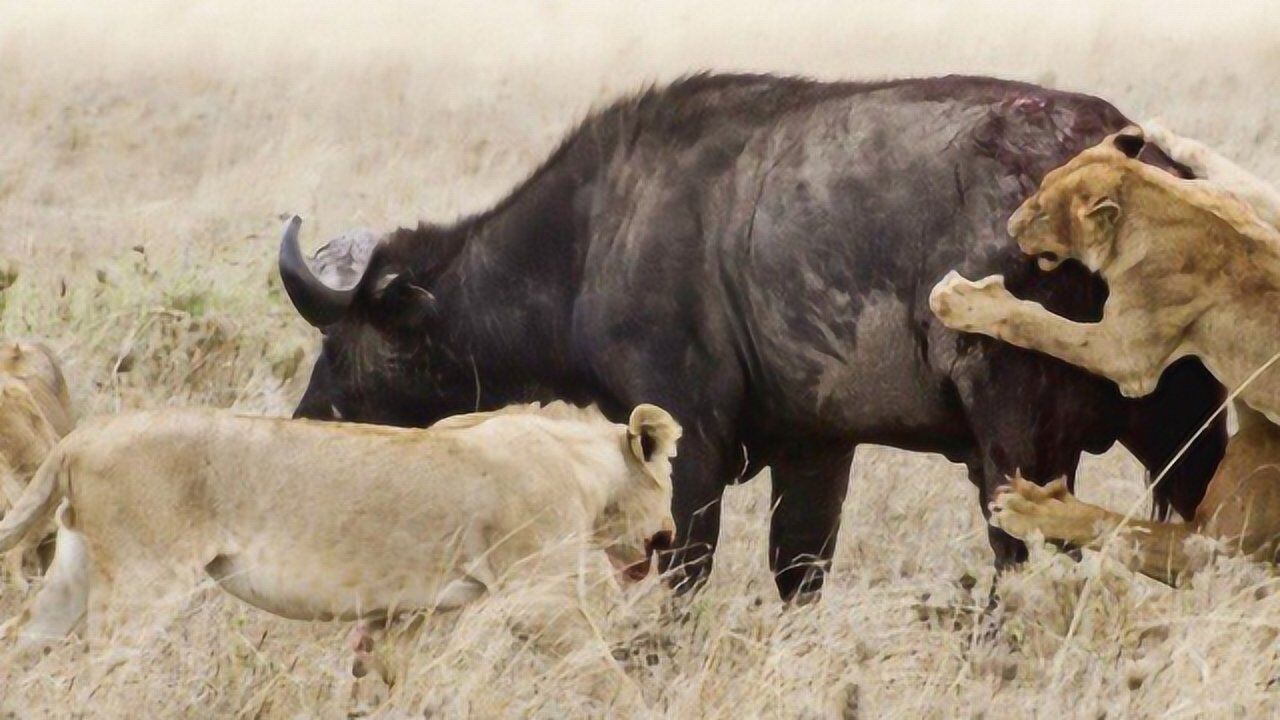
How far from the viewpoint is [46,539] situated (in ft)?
20.9

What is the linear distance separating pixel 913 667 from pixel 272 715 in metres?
1.38

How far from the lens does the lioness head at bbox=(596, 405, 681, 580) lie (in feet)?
18.7

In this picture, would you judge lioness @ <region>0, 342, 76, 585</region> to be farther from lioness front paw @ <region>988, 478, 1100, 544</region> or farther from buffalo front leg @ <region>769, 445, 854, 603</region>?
lioness front paw @ <region>988, 478, 1100, 544</region>

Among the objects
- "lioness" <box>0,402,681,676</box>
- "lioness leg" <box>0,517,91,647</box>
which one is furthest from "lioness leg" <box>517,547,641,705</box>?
"lioness leg" <box>0,517,91,647</box>

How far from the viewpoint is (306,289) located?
7.33 metres

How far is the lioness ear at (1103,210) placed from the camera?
5.67 m

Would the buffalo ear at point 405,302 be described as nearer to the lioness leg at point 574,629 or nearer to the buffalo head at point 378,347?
the buffalo head at point 378,347

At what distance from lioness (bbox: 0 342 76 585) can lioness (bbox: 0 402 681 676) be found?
842mm

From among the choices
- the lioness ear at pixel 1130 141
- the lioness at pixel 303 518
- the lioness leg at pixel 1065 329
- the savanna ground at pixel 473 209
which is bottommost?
the savanna ground at pixel 473 209

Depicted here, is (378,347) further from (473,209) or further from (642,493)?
(473,209)

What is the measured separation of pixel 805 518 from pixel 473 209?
5.55 meters

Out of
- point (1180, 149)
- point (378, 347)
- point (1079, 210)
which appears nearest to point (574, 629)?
point (1079, 210)

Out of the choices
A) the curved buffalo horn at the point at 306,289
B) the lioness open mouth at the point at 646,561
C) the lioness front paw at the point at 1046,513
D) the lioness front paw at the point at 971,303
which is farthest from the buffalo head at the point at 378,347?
the lioness front paw at the point at 1046,513

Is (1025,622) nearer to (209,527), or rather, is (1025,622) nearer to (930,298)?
(930,298)
